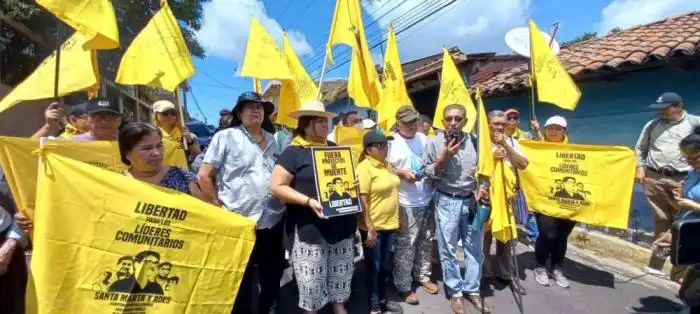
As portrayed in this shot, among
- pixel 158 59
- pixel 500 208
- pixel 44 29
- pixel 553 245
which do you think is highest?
pixel 44 29

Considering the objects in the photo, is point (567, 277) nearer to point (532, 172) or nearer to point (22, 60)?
point (532, 172)

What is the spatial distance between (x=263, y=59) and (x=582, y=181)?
12.9 feet

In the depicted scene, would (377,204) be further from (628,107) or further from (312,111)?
(628,107)

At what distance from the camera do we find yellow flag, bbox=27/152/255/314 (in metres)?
2.04

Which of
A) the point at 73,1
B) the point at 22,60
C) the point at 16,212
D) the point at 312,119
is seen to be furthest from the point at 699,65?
the point at 22,60

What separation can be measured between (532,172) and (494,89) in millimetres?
4567

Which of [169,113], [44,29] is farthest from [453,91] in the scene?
[44,29]

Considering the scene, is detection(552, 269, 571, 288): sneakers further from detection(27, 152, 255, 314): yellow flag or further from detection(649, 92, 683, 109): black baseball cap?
detection(27, 152, 255, 314): yellow flag

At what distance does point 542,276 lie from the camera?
5.05 metres

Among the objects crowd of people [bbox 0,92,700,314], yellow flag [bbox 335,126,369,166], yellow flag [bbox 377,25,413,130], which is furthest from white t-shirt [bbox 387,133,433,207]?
yellow flag [bbox 377,25,413,130]

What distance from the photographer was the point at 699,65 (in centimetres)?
591

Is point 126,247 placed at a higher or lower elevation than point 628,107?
lower

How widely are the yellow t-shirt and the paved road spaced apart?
962mm

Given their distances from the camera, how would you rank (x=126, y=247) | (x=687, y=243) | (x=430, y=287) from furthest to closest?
1. (x=430, y=287)
2. (x=126, y=247)
3. (x=687, y=243)
